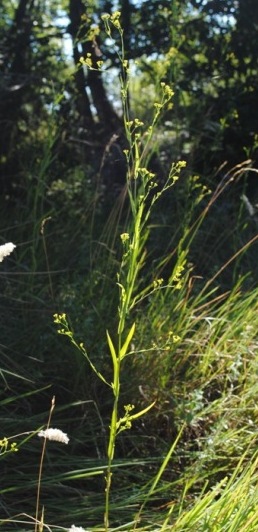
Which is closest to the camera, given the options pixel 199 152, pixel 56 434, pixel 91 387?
pixel 56 434

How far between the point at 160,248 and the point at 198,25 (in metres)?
1.77

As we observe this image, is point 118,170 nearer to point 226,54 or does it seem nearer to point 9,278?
point 226,54

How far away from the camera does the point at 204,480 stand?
3402mm

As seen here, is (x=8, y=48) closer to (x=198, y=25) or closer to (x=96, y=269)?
(x=198, y=25)

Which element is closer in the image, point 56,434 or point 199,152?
point 56,434

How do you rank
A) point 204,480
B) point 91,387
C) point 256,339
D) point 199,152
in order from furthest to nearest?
point 199,152
point 256,339
point 91,387
point 204,480

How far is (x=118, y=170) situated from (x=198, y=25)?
104cm

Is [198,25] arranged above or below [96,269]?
above

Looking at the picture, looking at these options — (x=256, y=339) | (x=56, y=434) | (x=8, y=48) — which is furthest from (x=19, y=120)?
(x=56, y=434)

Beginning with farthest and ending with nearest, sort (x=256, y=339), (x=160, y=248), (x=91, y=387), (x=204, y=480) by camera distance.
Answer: (x=160, y=248) → (x=256, y=339) → (x=91, y=387) → (x=204, y=480)

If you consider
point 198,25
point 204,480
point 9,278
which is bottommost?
point 204,480

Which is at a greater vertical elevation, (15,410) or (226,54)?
(226,54)

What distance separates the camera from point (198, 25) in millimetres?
5910

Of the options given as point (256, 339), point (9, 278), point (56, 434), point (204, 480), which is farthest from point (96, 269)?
point (56, 434)
